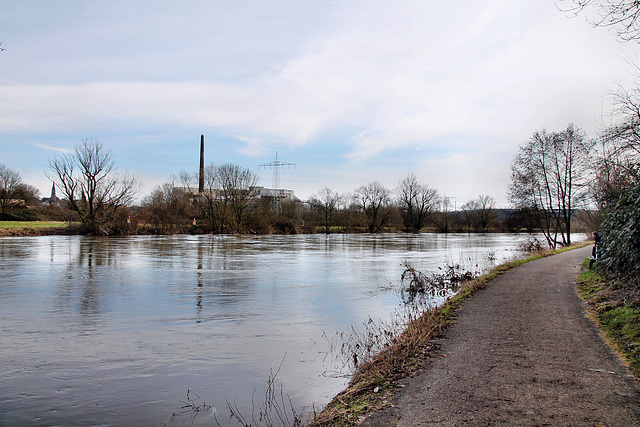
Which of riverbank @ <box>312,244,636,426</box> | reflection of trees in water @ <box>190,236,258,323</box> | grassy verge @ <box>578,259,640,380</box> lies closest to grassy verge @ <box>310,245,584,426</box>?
riverbank @ <box>312,244,636,426</box>

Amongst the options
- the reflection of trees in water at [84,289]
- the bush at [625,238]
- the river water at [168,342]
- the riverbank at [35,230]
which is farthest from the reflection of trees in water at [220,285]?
the riverbank at [35,230]

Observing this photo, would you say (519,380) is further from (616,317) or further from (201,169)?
(201,169)

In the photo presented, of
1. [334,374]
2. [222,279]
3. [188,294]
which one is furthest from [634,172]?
[222,279]

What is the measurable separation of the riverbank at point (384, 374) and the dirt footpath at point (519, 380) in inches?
6.6

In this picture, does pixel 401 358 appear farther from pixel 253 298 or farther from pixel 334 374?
pixel 253 298

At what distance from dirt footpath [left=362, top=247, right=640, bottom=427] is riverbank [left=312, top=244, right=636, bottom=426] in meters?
0.17

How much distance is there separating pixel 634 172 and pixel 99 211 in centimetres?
5440

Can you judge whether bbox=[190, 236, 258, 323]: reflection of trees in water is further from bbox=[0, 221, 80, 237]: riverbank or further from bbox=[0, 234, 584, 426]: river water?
bbox=[0, 221, 80, 237]: riverbank

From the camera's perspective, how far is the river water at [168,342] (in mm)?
5996

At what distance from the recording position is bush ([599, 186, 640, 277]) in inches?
336

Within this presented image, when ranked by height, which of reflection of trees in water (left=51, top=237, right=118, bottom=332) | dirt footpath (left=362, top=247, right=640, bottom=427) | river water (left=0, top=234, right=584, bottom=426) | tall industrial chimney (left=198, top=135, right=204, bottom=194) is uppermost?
tall industrial chimney (left=198, top=135, right=204, bottom=194)

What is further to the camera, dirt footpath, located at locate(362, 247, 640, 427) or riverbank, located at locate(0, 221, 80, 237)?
riverbank, located at locate(0, 221, 80, 237)

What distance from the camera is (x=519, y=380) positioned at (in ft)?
17.9

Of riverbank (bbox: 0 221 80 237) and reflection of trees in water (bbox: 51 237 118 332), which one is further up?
riverbank (bbox: 0 221 80 237)
